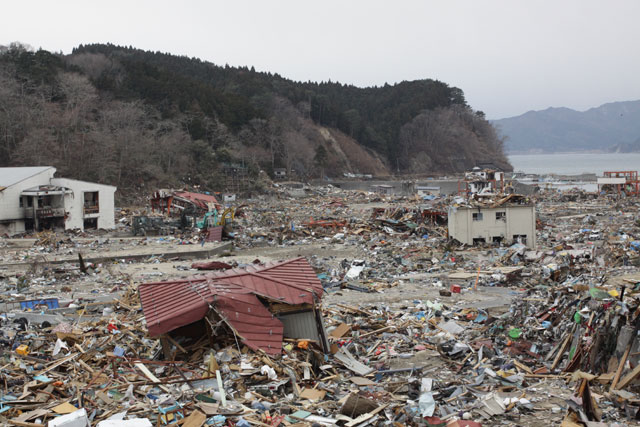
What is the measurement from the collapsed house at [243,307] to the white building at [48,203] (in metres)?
25.4

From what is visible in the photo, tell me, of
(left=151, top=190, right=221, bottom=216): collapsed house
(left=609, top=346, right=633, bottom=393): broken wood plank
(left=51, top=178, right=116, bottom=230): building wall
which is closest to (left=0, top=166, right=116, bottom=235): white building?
(left=51, top=178, right=116, bottom=230): building wall

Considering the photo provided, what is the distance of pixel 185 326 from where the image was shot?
337 inches

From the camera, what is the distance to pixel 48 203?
3225 cm

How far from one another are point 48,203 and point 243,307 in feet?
91.0

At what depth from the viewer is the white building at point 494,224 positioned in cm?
2395

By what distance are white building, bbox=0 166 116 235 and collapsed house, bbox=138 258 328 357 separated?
2540cm

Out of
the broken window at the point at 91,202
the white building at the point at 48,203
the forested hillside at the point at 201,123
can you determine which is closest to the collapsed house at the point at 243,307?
the white building at the point at 48,203

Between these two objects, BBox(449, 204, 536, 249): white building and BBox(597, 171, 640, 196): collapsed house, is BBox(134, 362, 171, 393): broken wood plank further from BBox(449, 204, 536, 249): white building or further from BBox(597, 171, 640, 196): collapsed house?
BBox(597, 171, 640, 196): collapsed house

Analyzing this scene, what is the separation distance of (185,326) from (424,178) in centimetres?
8575

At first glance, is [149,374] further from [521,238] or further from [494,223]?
[521,238]

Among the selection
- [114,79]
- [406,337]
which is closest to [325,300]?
[406,337]

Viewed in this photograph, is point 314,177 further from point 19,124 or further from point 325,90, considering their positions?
point 325,90

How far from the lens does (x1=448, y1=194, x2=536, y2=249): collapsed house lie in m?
24.0

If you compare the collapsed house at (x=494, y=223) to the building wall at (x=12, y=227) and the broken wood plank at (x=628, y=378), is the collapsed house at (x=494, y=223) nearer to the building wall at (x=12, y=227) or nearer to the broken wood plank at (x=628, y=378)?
the broken wood plank at (x=628, y=378)
